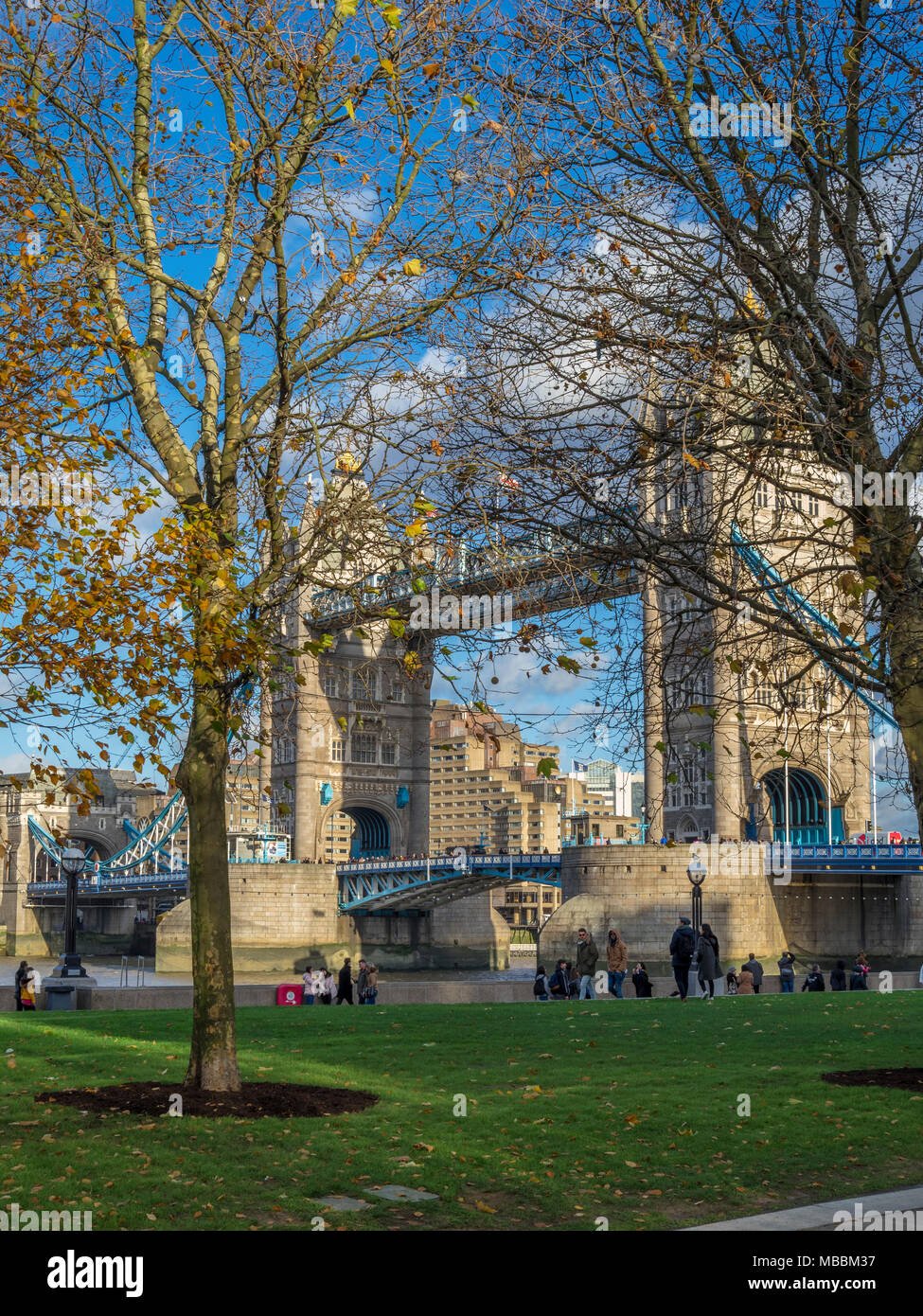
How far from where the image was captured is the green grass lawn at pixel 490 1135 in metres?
7.62

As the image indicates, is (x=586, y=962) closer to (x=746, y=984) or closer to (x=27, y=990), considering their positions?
(x=746, y=984)

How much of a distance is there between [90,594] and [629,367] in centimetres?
460

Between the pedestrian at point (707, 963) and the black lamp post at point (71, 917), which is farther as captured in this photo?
the black lamp post at point (71, 917)

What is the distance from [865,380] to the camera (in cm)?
1095

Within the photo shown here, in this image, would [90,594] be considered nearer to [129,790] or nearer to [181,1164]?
[181,1164]

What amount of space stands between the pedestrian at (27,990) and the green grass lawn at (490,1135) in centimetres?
632

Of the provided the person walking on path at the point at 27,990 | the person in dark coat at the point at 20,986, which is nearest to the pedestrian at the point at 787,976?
the person walking on path at the point at 27,990

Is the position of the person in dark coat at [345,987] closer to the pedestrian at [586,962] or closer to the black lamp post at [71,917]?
the pedestrian at [586,962]

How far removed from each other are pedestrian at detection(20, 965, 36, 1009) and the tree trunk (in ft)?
42.0

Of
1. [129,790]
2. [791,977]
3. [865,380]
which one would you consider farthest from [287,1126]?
[129,790]

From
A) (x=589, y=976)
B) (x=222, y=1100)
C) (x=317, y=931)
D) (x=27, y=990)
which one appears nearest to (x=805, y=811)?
(x=317, y=931)

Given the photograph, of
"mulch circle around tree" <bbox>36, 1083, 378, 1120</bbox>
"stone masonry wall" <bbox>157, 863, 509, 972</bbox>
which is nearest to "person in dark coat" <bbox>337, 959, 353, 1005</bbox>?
"mulch circle around tree" <bbox>36, 1083, 378, 1120</bbox>

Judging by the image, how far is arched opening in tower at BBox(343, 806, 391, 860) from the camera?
102875 millimetres

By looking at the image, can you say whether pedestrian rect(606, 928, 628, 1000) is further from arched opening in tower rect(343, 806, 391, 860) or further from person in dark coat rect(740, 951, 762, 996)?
arched opening in tower rect(343, 806, 391, 860)
